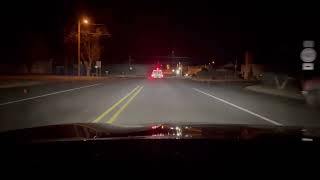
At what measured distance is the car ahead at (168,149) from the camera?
4.86m

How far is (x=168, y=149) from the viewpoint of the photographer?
17.0 ft

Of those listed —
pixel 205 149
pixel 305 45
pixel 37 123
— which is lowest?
pixel 37 123

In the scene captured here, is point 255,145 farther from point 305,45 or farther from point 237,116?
point 305,45

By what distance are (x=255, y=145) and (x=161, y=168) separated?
4.37 feet

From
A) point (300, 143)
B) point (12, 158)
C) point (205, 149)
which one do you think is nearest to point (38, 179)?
point (12, 158)

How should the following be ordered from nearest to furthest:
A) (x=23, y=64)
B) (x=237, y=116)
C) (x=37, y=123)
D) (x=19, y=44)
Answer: (x=37, y=123)
(x=237, y=116)
(x=19, y=44)
(x=23, y=64)

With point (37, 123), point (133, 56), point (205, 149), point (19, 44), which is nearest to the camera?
point (205, 149)

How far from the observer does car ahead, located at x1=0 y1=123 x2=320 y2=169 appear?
4.86 m

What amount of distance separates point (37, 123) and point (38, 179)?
11.1m

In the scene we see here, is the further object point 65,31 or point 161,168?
point 65,31

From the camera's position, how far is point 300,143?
5566 millimetres

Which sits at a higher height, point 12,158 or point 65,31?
point 65,31

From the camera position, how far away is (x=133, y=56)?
585 ft

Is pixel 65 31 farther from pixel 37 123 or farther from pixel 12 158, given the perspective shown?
pixel 12 158
